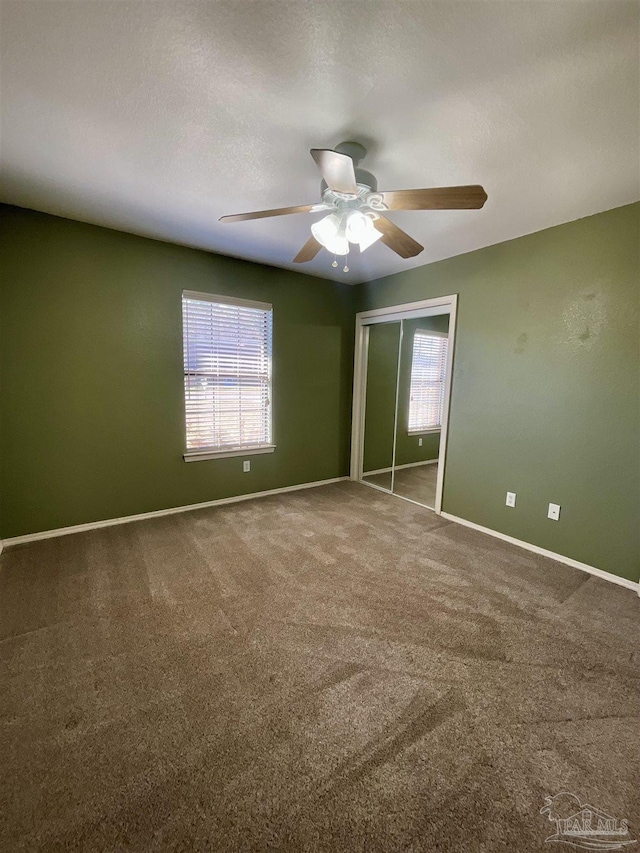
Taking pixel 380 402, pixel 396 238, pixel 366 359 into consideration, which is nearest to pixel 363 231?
pixel 396 238

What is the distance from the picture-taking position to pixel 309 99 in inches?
56.1

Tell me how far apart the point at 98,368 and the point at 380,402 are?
3.18m

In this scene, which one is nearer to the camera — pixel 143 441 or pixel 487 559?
pixel 487 559

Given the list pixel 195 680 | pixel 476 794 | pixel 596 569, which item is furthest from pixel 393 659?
pixel 596 569

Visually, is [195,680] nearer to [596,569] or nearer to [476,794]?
[476,794]

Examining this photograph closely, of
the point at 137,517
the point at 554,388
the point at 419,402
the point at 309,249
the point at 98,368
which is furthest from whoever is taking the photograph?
the point at 419,402

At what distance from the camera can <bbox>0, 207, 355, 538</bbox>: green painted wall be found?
8.30 ft

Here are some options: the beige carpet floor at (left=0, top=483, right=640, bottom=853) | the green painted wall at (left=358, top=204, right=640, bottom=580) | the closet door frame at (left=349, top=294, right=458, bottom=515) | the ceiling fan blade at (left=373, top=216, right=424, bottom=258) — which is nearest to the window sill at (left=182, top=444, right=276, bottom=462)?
the beige carpet floor at (left=0, top=483, right=640, bottom=853)

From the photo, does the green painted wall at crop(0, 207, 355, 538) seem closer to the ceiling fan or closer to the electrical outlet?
the ceiling fan

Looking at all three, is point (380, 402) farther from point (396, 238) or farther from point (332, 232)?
point (332, 232)

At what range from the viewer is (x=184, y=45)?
4.00 feet

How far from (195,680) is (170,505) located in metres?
2.02

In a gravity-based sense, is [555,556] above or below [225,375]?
below

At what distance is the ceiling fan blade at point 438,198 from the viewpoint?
4.66 ft
